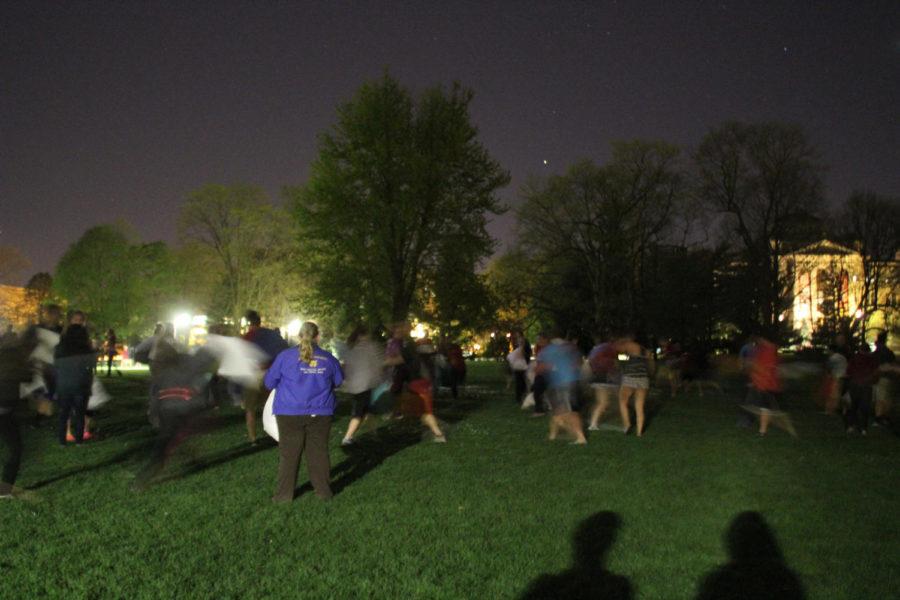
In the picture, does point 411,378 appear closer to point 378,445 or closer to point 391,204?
point 378,445

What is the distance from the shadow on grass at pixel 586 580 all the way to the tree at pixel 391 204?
2926 centimetres

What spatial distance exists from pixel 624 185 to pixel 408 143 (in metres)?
16.7

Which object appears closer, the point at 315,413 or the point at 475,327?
the point at 315,413

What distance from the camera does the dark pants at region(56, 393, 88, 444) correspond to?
472 inches

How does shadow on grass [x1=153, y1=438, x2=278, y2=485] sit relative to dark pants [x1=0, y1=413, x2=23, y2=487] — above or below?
below

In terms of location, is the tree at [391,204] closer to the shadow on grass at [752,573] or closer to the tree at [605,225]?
the tree at [605,225]

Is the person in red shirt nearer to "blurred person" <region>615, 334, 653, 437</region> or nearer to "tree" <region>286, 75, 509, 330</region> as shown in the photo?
"blurred person" <region>615, 334, 653, 437</region>

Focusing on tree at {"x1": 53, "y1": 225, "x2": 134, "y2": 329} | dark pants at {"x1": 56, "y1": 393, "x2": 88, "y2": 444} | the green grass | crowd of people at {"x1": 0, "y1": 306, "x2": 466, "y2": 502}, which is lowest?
the green grass

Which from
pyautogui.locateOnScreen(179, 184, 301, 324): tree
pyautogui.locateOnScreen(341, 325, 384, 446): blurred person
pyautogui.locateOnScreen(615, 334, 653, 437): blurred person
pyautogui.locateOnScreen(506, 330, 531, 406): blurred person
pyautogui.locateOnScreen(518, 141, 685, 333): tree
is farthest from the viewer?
pyautogui.locateOnScreen(179, 184, 301, 324): tree

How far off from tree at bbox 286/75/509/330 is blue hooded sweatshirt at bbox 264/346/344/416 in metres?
26.9

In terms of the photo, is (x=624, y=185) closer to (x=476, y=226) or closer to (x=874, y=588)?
(x=476, y=226)

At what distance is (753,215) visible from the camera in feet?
148

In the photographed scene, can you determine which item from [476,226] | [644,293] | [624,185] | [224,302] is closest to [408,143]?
[476,226]

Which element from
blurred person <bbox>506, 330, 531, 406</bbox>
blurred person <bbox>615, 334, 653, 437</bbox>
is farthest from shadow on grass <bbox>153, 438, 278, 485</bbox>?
blurred person <bbox>506, 330, 531, 406</bbox>
